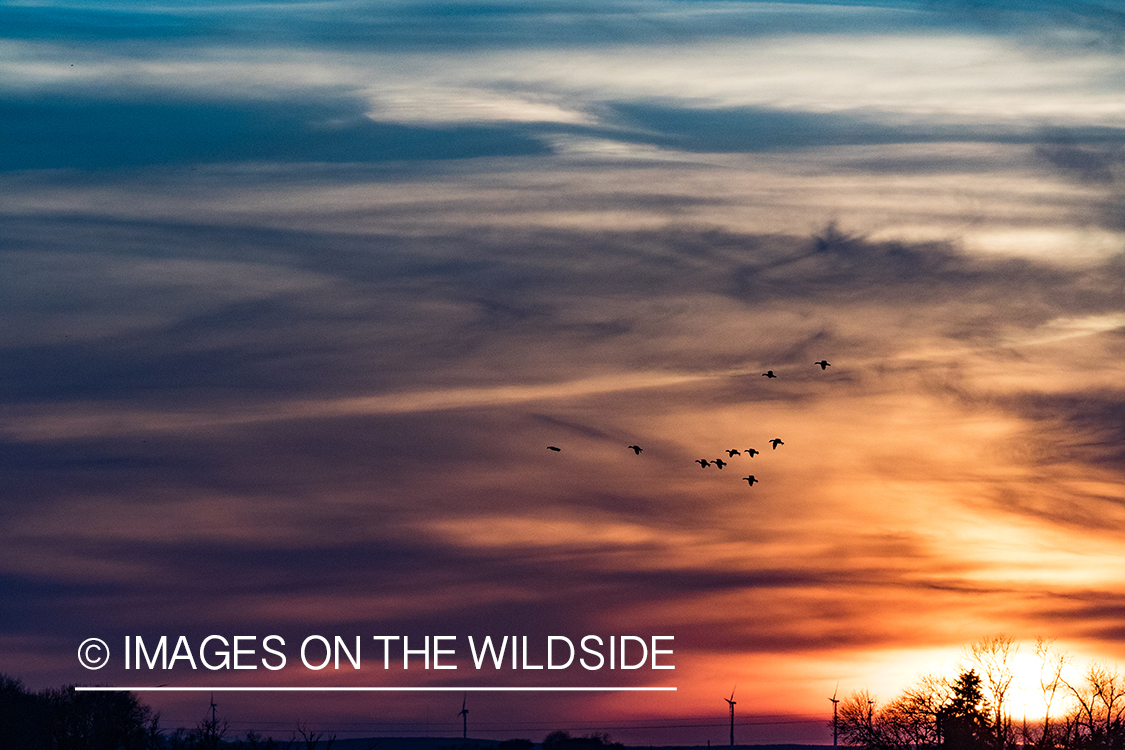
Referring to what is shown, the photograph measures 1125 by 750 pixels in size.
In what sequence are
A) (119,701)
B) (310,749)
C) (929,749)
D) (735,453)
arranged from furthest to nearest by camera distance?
(119,701), (929,749), (310,749), (735,453)

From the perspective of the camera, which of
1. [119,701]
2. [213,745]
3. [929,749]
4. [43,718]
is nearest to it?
[213,745]

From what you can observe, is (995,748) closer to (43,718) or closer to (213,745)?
(213,745)

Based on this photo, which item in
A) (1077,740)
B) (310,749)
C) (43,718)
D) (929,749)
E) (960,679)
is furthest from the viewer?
(43,718)

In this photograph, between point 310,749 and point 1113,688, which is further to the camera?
point 1113,688

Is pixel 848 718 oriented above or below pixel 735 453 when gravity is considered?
below

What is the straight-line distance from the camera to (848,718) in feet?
477

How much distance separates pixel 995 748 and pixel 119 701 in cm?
10148

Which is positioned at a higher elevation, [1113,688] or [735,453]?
[735,453]

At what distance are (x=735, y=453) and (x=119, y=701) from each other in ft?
367

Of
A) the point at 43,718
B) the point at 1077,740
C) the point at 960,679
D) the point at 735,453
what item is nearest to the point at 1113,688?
the point at 1077,740

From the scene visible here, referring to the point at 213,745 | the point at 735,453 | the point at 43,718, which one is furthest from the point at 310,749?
the point at 43,718

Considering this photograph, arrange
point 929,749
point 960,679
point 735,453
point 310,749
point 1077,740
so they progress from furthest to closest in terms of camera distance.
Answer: point 960,679, point 929,749, point 1077,740, point 310,749, point 735,453

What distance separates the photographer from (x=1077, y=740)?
125062 mm

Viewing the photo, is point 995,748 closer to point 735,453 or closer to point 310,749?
point 735,453
